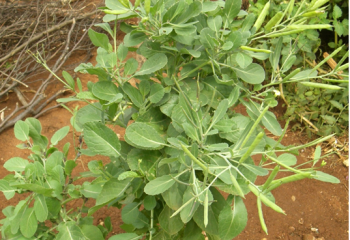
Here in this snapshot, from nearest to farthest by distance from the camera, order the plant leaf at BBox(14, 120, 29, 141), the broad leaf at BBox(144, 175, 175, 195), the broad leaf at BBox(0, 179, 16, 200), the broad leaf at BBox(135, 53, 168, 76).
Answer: the broad leaf at BBox(144, 175, 175, 195), the broad leaf at BBox(135, 53, 168, 76), the broad leaf at BBox(0, 179, 16, 200), the plant leaf at BBox(14, 120, 29, 141)

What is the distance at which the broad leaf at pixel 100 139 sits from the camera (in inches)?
29.4

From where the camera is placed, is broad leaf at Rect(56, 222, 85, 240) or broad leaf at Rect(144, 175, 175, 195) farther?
broad leaf at Rect(56, 222, 85, 240)

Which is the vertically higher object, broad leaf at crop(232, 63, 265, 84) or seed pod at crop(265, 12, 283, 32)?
seed pod at crop(265, 12, 283, 32)

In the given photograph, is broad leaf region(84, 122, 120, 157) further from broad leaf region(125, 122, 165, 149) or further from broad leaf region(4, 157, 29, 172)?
broad leaf region(4, 157, 29, 172)

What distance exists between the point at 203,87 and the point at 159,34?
230 millimetres

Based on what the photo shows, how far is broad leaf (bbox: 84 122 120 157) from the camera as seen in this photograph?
2.45 feet

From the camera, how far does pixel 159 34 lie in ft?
2.39

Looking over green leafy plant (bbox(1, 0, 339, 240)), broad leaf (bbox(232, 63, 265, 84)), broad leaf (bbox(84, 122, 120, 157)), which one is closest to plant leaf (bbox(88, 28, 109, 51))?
green leafy plant (bbox(1, 0, 339, 240))

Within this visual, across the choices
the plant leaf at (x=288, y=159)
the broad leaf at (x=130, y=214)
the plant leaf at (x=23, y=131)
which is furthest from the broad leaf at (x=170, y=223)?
the plant leaf at (x=23, y=131)

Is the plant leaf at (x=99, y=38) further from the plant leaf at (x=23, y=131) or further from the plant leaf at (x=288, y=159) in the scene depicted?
the plant leaf at (x=288, y=159)

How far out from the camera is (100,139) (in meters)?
0.77

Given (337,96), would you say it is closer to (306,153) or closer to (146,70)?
(306,153)

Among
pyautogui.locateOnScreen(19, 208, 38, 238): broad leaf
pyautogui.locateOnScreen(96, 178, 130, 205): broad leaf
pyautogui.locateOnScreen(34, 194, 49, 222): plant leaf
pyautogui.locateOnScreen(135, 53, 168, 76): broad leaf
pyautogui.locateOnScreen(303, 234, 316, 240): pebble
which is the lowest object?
pyautogui.locateOnScreen(303, 234, 316, 240): pebble

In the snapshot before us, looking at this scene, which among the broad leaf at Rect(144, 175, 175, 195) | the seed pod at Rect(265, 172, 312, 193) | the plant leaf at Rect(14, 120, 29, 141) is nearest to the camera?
the seed pod at Rect(265, 172, 312, 193)
